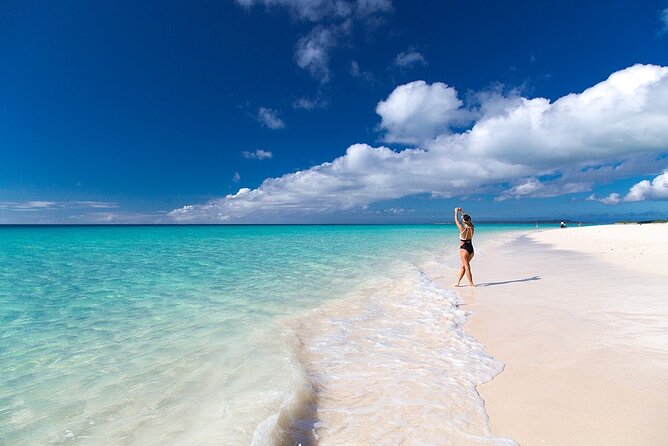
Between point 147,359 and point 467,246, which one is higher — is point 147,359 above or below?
below

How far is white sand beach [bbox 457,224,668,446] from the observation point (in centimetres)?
302

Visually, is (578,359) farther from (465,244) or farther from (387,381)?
(465,244)

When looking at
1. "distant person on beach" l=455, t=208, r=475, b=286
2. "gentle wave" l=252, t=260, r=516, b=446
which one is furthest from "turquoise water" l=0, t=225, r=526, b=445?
"distant person on beach" l=455, t=208, r=475, b=286

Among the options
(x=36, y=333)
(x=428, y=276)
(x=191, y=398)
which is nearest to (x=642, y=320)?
(x=428, y=276)

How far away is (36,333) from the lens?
6.37 meters

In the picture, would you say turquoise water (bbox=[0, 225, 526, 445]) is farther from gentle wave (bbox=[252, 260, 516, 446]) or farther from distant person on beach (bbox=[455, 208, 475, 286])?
distant person on beach (bbox=[455, 208, 475, 286])

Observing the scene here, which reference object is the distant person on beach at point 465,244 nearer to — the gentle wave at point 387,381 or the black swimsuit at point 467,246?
the black swimsuit at point 467,246

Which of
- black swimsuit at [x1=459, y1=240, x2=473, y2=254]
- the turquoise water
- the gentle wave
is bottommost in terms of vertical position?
the gentle wave

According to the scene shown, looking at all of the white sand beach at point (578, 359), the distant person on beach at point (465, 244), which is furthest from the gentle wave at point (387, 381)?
the distant person on beach at point (465, 244)

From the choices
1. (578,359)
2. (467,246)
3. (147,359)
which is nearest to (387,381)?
(578,359)

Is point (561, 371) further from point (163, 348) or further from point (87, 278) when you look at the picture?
point (87, 278)

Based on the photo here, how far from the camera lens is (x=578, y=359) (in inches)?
177

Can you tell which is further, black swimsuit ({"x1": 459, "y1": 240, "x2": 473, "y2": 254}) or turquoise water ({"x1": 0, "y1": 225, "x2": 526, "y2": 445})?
black swimsuit ({"x1": 459, "y1": 240, "x2": 473, "y2": 254})

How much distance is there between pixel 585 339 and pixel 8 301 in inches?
558
